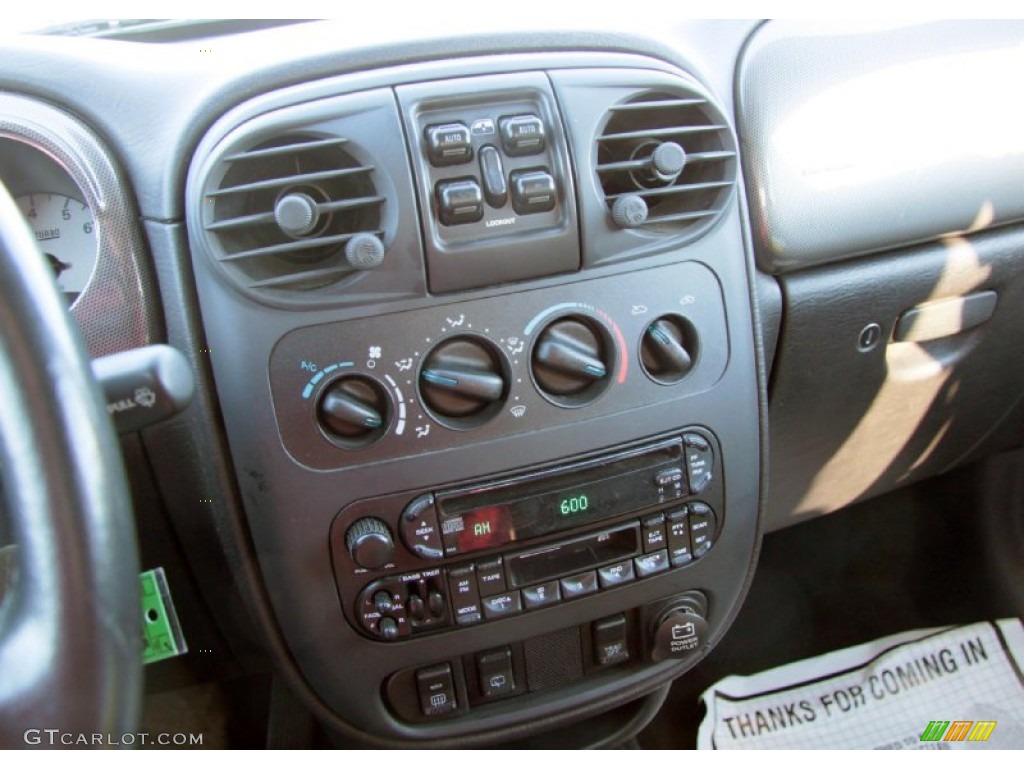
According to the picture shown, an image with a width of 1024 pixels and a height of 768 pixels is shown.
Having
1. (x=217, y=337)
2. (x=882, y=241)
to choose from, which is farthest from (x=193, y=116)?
(x=882, y=241)

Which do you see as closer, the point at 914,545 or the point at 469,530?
the point at 469,530

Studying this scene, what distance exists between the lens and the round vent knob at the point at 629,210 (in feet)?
3.01

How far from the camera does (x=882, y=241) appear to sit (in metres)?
1.17

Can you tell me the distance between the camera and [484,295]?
0.92m

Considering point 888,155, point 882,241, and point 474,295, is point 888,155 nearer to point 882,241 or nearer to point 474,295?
point 882,241

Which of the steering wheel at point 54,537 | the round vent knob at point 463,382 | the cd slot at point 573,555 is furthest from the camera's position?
the cd slot at point 573,555

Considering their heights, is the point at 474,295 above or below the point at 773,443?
above

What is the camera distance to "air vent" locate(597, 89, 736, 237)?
3.04ft

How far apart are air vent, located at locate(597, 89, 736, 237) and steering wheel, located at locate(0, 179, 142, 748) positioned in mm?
558

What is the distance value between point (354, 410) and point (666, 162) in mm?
399

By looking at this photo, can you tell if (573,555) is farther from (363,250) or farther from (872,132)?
(872,132)

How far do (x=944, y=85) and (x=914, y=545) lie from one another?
97 centimetres

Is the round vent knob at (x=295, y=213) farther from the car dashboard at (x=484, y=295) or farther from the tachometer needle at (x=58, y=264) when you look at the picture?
the tachometer needle at (x=58, y=264)

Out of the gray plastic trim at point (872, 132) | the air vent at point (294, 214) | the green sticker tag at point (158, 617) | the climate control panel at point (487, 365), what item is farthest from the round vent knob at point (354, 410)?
the gray plastic trim at point (872, 132)
